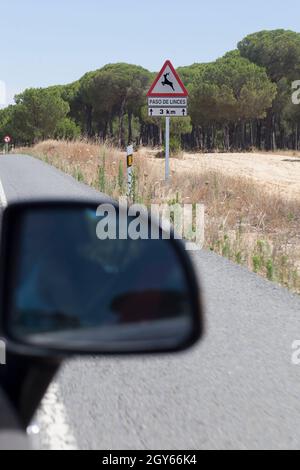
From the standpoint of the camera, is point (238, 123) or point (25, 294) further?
point (238, 123)

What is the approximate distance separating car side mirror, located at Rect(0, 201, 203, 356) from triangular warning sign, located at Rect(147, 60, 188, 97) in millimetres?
13468

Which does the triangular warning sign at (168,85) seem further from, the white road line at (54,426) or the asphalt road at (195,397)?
the white road line at (54,426)

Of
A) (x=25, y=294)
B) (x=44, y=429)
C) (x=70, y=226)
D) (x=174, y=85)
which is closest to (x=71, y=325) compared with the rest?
(x=25, y=294)

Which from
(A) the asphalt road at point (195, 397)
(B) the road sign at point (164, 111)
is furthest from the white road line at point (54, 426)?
(B) the road sign at point (164, 111)

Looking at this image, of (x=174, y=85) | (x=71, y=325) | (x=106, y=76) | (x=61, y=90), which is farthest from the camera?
(x=61, y=90)

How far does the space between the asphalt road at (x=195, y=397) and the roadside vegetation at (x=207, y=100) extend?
61.8 meters

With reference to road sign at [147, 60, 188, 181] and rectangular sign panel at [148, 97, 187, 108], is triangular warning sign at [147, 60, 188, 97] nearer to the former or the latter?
road sign at [147, 60, 188, 181]

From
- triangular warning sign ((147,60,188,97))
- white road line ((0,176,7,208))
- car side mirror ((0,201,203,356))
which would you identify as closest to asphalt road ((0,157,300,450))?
car side mirror ((0,201,203,356))

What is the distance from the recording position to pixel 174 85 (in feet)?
50.0

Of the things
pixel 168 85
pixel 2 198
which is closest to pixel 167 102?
pixel 168 85

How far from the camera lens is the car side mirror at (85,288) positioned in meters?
1.78
